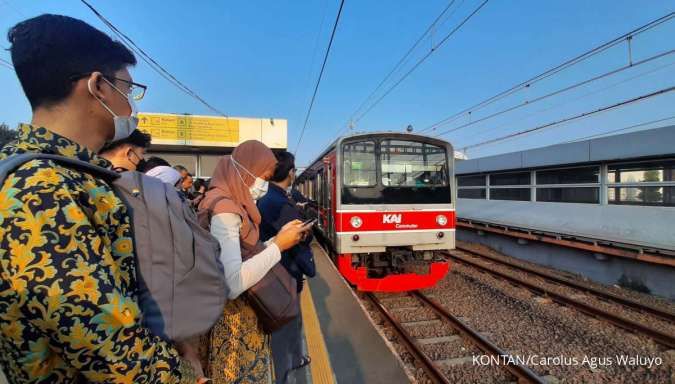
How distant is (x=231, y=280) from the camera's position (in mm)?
1504

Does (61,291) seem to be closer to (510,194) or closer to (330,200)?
(330,200)

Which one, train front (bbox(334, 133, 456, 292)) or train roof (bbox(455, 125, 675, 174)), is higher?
train roof (bbox(455, 125, 675, 174))

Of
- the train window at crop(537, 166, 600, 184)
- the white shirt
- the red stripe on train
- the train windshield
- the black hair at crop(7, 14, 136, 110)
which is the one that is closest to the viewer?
the black hair at crop(7, 14, 136, 110)

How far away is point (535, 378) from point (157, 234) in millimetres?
3800

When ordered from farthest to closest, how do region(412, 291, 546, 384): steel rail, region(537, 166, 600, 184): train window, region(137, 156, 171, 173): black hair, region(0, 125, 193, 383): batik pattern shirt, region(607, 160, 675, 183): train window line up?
region(537, 166, 600, 184): train window < region(607, 160, 675, 183): train window < region(412, 291, 546, 384): steel rail < region(137, 156, 171, 173): black hair < region(0, 125, 193, 383): batik pattern shirt

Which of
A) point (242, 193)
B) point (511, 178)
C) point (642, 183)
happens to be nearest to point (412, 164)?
point (242, 193)

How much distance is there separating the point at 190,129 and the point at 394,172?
45.1 feet

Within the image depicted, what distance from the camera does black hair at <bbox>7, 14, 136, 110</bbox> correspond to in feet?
2.90

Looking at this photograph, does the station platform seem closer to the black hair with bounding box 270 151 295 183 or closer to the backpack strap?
the black hair with bounding box 270 151 295 183

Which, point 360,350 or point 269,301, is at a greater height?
point 269,301

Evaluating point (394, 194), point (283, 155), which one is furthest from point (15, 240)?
point (394, 194)

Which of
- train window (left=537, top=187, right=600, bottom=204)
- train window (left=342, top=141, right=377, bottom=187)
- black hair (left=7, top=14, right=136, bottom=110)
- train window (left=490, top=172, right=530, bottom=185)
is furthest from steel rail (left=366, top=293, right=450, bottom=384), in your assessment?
train window (left=490, top=172, right=530, bottom=185)

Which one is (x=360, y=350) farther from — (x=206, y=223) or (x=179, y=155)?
(x=179, y=155)

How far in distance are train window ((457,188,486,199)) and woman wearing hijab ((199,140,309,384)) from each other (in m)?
13.9
